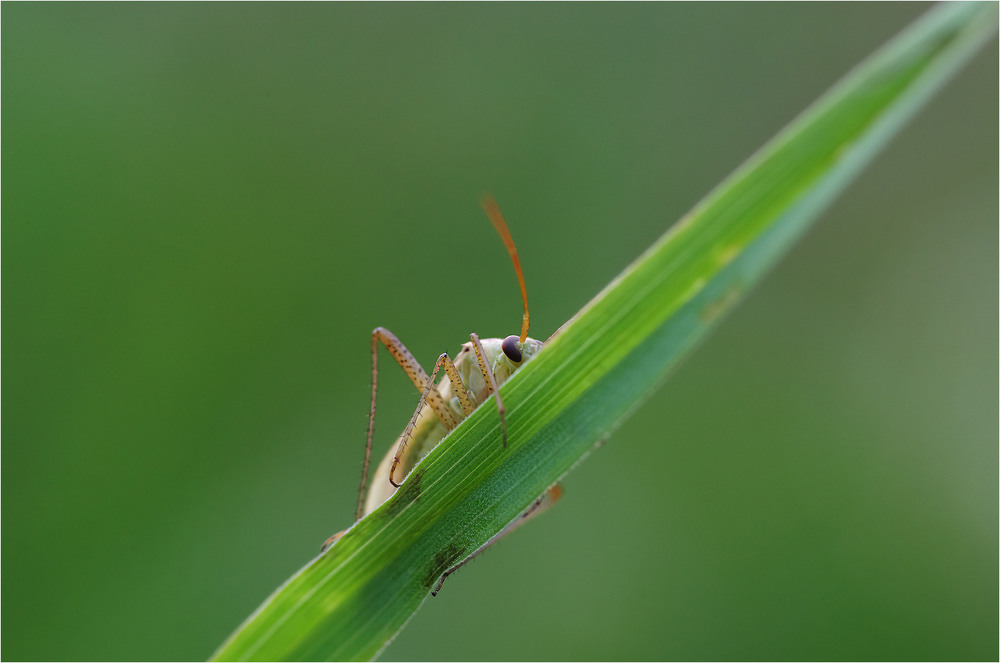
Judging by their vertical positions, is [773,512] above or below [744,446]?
below

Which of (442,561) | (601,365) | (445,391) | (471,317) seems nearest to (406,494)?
(442,561)

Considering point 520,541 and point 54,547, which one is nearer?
point 54,547

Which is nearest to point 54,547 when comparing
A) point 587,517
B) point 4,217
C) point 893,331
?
point 4,217

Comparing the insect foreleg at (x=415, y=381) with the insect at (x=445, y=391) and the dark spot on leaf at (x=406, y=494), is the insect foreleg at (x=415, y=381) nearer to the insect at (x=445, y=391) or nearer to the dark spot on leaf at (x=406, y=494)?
the insect at (x=445, y=391)

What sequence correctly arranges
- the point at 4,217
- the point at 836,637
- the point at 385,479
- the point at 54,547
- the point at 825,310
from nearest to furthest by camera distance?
the point at 385,479 < the point at 54,547 < the point at 4,217 < the point at 836,637 < the point at 825,310

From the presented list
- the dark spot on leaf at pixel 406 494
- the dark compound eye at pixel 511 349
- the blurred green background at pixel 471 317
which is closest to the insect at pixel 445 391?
the dark compound eye at pixel 511 349

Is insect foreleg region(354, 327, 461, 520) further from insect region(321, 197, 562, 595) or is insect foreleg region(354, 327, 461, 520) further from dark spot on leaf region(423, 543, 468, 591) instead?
dark spot on leaf region(423, 543, 468, 591)

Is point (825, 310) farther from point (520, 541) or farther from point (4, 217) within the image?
point (4, 217)

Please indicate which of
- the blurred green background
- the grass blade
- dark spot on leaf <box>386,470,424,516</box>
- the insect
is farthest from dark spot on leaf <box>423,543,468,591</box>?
the blurred green background
